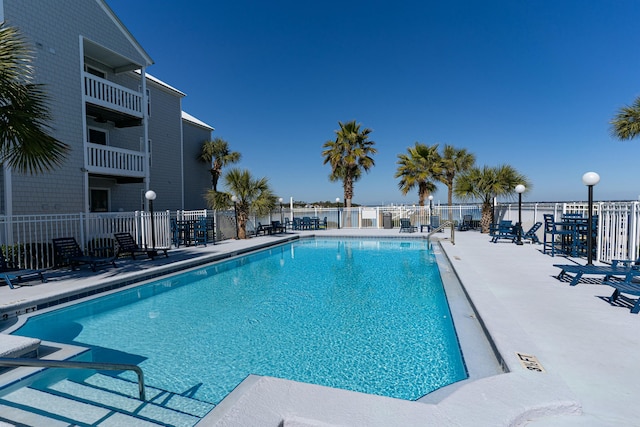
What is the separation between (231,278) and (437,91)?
20.3 meters

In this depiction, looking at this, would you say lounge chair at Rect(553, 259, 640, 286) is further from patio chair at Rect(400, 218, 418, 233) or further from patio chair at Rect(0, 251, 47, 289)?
patio chair at Rect(400, 218, 418, 233)

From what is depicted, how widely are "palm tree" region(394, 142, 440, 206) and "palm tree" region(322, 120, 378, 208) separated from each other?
2.52 metres

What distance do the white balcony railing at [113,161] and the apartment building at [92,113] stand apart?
4 cm

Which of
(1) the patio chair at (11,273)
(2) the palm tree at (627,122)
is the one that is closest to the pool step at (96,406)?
(1) the patio chair at (11,273)

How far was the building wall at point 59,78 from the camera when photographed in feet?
34.1

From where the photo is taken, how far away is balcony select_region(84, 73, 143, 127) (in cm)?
1227

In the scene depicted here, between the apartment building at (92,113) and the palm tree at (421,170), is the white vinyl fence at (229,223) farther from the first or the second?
the palm tree at (421,170)

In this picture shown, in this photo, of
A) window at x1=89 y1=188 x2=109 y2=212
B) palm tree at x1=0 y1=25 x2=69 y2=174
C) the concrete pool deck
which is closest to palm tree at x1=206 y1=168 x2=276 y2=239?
window at x1=89 y1=188 x2=109 y2=212

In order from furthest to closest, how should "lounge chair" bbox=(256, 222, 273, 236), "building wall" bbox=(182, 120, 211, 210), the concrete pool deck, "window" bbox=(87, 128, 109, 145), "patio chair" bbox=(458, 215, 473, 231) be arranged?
"building wall" bbox=(182, 120, 211, 210) → "patio chair" bbox=(458, 215, 473, 231) → "lounge chair" bbox=(256, 222, 273, 236) → "window" bbox=(87, 128, 109, 145) → the concrete pool deck

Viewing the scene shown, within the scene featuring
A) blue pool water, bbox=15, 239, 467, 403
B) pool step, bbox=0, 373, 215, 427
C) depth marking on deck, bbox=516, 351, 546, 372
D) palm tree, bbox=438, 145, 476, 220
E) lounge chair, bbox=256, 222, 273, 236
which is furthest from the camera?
palm tree, bbox=438, 145, 476, 220

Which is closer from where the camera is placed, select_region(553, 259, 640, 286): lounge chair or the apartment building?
select_region(553, 259, 640, 286): lounge chair

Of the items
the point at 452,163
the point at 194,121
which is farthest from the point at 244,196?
the point at 452,163

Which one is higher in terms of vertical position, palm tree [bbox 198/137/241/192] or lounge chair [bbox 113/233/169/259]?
palm tree [bbox 198/137/241/192]

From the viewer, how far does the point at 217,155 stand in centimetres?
2127
